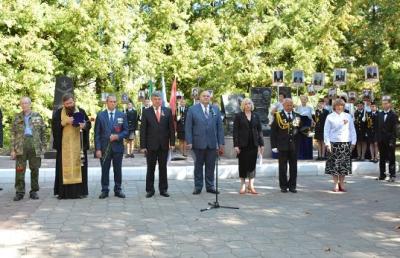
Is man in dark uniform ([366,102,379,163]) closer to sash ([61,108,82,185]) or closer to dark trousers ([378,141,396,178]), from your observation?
dark trousers ([378,141,396,178])

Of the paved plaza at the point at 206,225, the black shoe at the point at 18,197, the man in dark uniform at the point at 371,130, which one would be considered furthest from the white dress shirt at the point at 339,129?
the black shoe at the point at 18,197

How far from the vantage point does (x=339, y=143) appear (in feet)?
32.2

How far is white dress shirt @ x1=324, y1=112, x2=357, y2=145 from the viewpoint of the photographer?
9828mm

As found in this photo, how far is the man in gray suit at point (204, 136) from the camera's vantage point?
9.71 metres

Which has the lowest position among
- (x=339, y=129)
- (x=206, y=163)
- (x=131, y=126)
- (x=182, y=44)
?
(x=206, y=163)

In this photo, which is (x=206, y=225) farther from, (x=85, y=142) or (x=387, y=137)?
(x=387, y=137)

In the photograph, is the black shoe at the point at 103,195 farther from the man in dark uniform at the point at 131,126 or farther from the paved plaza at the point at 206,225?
the man in dark uniform at the point at 131,126

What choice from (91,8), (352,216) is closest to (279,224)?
(352,216)

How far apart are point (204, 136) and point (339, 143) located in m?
2.56

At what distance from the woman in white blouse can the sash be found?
462 cm

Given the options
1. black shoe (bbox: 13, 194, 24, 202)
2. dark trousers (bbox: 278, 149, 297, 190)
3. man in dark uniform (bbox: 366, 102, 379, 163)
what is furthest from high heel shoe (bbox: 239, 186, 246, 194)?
man in dark uniform (bbox: 366, 102, 379, 163)

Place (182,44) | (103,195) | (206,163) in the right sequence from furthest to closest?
(182,44) → (206,163) → (103,195)

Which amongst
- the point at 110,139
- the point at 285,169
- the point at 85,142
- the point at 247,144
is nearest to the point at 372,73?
the point at 285,169

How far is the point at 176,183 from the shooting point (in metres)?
11.2
